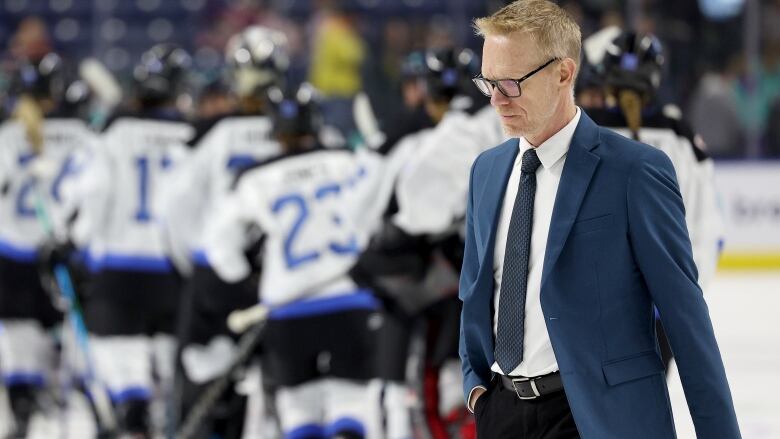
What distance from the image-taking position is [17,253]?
6691mm

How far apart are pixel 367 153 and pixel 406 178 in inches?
11.8

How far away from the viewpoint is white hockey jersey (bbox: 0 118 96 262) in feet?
21.7

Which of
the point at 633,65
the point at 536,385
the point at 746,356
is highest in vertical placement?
the point at 536,385

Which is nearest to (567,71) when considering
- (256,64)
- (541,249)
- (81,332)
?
(541,249)

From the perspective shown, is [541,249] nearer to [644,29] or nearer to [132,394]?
[132,394]

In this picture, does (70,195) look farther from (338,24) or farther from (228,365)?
(338,24)

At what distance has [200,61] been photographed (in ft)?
39.5

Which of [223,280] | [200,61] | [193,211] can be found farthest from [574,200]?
[200,61]

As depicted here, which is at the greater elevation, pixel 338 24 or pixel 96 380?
pixel 96 380

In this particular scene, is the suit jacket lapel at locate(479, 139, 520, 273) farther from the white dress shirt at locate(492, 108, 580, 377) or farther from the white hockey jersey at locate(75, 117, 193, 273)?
the white hockey jersey at locate(75, 117, 193, 273)

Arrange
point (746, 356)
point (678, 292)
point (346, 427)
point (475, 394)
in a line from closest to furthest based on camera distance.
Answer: point (678, 292), point (475, 394), point (346, 427), point (746, 356)

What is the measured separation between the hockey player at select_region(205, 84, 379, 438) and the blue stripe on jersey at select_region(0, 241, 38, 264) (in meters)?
1.78

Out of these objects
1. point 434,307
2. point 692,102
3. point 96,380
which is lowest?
point 692,102

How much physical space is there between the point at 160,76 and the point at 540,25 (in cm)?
389
